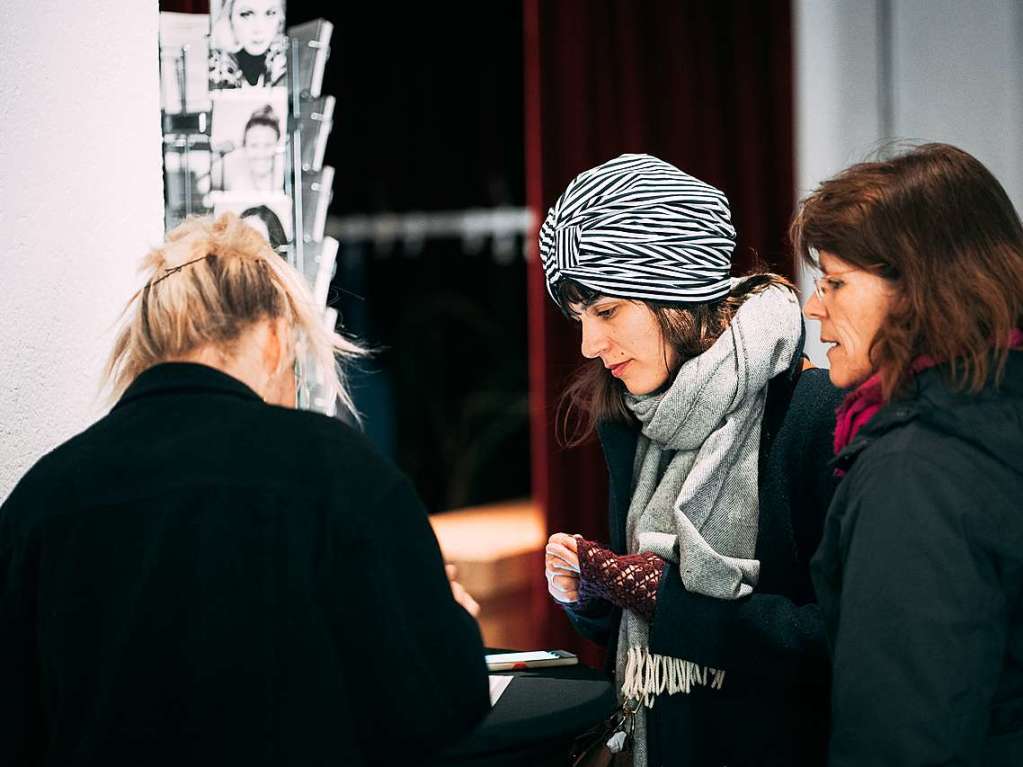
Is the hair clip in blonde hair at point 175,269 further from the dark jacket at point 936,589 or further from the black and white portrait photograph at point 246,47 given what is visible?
the black and white portrait photograph at point 246,47

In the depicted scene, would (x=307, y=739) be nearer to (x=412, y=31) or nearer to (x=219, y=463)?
(x=219, y=463)

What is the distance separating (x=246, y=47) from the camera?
2.40 meters

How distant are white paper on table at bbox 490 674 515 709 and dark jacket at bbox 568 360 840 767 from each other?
0.24 m

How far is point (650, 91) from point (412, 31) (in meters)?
2.77

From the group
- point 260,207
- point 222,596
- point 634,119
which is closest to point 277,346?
point 222,596

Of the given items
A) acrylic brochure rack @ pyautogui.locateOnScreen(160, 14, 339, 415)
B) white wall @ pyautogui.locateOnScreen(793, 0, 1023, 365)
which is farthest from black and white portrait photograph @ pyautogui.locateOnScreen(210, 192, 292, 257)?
white wall @ pyautogui.locateOnScreen(793, 0, 1023, 365)

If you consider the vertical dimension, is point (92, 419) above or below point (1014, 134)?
below

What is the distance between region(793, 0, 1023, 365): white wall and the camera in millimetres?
4141

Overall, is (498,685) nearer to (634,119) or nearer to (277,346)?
(277,346)

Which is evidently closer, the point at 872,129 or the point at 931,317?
the point at 931,317

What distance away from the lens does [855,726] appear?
4.43 feet

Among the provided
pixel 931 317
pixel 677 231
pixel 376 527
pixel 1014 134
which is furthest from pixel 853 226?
pixel 1014 134

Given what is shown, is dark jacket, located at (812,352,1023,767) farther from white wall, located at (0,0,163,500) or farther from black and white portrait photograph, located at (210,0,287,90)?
black and white portrait photograph, located at (210,0,287,90)

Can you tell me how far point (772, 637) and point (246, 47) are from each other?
1513mm
